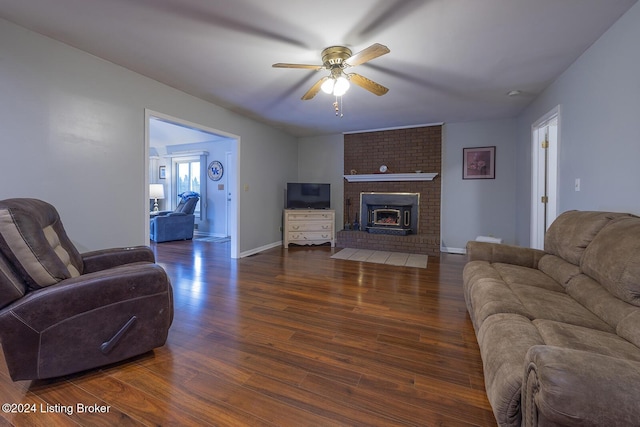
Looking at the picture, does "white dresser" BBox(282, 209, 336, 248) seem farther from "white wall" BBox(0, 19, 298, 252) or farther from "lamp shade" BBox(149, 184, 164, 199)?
"lamp shade" BBox(149, 184, 164, 199)

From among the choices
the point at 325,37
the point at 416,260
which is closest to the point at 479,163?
the point at 416,260

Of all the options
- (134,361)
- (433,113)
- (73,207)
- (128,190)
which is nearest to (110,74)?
(128,190)

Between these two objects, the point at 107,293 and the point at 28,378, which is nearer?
the point at 28,378

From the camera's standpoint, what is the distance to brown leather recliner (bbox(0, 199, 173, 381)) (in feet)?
4.52

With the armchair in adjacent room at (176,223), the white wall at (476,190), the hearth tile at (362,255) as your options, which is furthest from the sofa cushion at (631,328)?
the armchair in adjacent room at (176,223)

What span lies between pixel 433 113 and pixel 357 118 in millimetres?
1240

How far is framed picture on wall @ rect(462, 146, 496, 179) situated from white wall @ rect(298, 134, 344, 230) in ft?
7.92

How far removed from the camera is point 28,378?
4.59ft

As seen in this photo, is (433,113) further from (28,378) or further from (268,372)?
(28,378)

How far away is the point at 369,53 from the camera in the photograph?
6.81 ft

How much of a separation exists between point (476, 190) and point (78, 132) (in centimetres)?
568

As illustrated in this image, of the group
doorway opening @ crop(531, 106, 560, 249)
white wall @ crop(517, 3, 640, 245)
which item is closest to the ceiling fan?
white wall @ crop(517, 3, 640, 245)

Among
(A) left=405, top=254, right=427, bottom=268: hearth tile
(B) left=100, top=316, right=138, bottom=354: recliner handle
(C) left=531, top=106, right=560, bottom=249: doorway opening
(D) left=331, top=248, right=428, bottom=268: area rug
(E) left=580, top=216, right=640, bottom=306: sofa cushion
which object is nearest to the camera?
(E) left=580, top=216, right=640, bottom=306: sofa cushion

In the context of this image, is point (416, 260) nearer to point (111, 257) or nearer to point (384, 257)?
point (384, 257)
